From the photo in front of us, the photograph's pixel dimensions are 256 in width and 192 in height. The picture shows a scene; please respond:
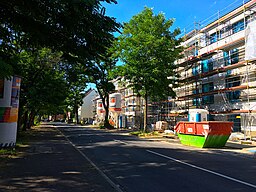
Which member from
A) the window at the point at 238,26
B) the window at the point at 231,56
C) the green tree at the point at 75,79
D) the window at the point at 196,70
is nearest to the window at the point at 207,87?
the window at the point at 196,70

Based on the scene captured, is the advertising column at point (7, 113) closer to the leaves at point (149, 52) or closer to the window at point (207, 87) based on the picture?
the leaves at point (149, 52)

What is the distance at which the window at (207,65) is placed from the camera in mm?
30378

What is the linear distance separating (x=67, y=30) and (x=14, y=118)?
8.17 meters

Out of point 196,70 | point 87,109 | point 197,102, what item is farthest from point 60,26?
point 87,109

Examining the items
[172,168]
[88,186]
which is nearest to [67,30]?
[88,186]

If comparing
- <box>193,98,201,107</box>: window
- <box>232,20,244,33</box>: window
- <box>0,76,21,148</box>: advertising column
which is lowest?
<box>0,76,21,148</box>: advertising column

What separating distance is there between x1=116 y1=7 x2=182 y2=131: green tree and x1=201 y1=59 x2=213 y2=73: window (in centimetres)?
362

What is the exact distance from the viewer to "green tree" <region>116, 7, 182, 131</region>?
28.0m

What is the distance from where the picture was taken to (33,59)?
23141 millimetres

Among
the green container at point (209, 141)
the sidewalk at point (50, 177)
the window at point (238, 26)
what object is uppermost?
the window at point (238, 26)

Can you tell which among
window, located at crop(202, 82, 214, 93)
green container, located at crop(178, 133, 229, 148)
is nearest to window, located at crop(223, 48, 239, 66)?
window, located at crop(202, 82, 214, 93)

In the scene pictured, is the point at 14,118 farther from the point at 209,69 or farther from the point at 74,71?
the point at 209,69

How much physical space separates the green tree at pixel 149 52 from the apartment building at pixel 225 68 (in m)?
3.73

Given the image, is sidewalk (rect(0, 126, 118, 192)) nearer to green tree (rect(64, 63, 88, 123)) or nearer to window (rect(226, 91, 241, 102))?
green tree (rect(64, 63, 88, 123))
